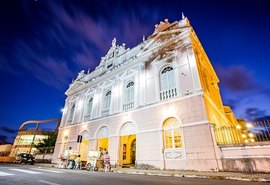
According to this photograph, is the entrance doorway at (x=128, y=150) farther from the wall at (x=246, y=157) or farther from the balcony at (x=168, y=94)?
the wall at (x=246, y=157)

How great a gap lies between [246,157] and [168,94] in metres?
6.27

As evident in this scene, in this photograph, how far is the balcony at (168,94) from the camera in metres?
12.0

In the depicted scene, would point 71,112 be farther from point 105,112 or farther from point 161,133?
point 161,133

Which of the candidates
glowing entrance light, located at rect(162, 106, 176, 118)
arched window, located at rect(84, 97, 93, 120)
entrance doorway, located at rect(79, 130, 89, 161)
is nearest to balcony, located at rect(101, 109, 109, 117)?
arched window, located at rect(84, 97, 93, 120)

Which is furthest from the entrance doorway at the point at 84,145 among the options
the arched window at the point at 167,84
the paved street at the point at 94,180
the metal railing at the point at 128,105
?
the paved street at the point at 94,180

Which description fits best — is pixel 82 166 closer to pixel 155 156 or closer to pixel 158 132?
pixel 155 156

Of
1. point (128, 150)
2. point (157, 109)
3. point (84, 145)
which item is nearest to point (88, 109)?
point (84, 145)

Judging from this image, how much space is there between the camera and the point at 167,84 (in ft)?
42.0

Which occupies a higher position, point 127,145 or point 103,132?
point 103,132

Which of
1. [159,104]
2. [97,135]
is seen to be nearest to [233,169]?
[159,104]

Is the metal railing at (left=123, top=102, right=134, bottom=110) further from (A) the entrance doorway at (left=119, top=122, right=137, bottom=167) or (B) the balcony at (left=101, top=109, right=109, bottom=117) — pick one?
(B) the balcony at (left=101, top=109, right=109, bottom=117)

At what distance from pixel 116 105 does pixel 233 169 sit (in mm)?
10716

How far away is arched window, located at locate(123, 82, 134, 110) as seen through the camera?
572 inches

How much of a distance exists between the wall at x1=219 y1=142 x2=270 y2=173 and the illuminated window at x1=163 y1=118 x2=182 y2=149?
2740 millimetres
